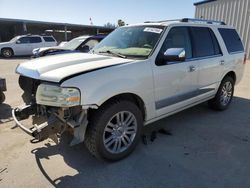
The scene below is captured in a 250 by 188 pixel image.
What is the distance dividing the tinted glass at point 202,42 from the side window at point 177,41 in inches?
Result: 7.1

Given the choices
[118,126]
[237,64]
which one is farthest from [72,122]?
[237,64]

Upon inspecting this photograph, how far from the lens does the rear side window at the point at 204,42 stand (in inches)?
168

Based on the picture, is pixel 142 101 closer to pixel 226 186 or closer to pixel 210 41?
pixel 226 186

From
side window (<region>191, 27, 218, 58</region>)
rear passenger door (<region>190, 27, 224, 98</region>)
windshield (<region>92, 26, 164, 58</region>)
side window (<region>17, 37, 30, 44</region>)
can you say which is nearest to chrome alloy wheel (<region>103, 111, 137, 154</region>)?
windshield (<region>92, 26, 164, 58</region>)

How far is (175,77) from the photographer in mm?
3748

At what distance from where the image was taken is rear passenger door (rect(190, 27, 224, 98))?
4.27 m

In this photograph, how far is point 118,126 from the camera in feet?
10.5

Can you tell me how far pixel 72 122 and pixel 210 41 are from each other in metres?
3.26

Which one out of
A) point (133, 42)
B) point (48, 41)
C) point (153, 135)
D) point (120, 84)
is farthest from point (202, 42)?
point (48, 41)

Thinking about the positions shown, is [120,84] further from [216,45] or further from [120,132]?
[216,45]

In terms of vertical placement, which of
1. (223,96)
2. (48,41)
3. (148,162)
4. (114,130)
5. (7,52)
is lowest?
(148,162)

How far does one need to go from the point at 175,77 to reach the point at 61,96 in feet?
6.20

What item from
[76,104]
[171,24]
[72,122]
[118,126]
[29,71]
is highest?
[171,24]

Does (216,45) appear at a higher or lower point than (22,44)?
lower
